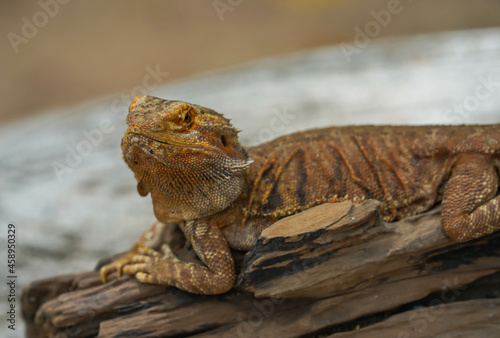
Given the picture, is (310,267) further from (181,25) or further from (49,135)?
(181,25)

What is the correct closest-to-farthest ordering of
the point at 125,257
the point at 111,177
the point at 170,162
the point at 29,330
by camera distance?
the point at 170,162 → the point at 125,257 → the point at 29,330 → the point at 111,177

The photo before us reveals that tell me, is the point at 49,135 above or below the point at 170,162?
above

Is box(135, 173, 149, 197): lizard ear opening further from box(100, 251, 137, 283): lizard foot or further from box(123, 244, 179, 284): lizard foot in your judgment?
box(100, 251, 137, 283): lizard foot

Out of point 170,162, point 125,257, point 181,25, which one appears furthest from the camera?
point 181,25

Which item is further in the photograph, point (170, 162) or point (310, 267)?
point (310, 267)

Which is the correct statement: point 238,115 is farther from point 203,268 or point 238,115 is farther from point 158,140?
point 158,140

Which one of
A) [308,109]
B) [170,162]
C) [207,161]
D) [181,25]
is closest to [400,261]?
[207,161]

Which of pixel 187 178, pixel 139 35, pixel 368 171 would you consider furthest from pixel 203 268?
pixel 139 35
